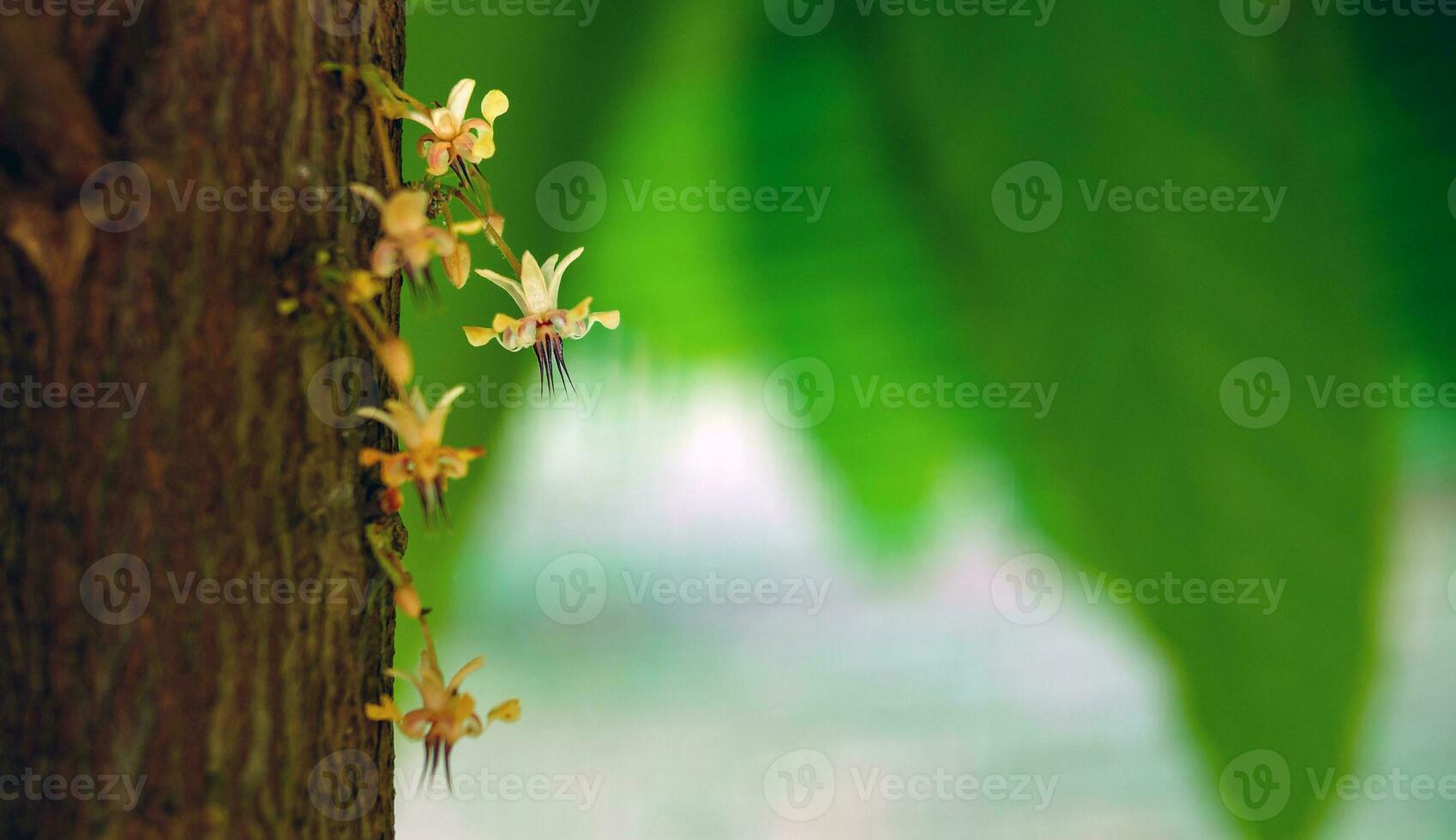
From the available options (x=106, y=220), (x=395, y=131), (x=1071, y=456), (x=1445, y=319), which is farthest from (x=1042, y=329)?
(x=106, y=220)

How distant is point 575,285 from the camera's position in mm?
1399

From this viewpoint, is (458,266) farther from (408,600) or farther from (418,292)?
(408,600)

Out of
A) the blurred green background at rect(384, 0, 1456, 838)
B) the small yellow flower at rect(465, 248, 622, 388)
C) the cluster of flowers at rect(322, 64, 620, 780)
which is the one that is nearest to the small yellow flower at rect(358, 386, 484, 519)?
the cluster of flowers at rect(322, 64, 620, 780)

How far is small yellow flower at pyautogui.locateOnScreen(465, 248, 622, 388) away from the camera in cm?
67

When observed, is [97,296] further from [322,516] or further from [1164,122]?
[1164,122]

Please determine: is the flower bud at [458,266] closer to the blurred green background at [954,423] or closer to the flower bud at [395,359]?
the flower bud at [395,359]

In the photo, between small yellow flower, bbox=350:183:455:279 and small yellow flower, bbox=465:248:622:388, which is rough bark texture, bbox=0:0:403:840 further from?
small yellow flower, bbox=465:248:622:388


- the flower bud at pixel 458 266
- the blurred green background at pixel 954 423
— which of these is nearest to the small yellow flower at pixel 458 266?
the flower bud at pixel 458 266

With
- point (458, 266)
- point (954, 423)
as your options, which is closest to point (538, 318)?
point (458, 266)

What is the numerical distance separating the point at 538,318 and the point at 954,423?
0.81m

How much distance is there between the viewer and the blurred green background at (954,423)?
1.37 meters

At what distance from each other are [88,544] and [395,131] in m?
0.26

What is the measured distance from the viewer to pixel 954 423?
140 cm

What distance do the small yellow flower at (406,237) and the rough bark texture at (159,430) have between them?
1.5 inches
